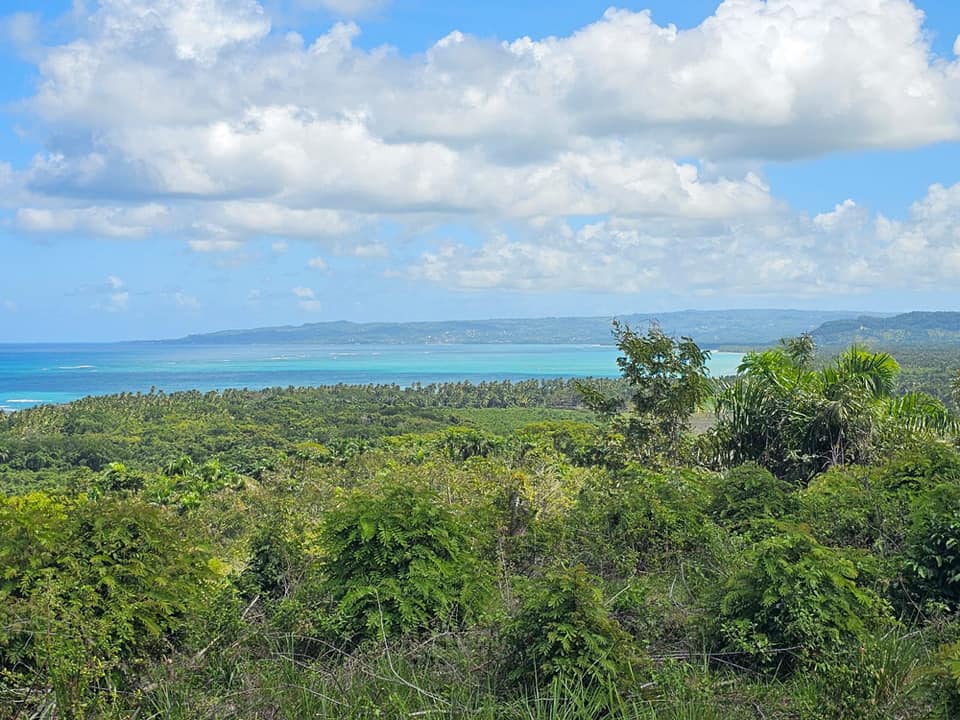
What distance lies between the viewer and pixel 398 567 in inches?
225

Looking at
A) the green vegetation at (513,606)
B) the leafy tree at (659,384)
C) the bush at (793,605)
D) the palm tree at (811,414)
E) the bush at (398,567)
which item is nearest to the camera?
the green vegetation at (513,606)

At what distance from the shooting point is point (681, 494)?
8.12 meters

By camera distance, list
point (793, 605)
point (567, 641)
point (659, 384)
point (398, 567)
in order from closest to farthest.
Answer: point (567, 641)
point (793, 605)
point (398, 567)
point (659, 384)

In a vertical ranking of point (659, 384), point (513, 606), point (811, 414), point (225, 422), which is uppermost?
point (659, 384)

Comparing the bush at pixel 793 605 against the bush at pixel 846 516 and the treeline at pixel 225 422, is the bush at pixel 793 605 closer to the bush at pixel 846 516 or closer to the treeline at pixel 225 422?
the bush at pixel 846 516

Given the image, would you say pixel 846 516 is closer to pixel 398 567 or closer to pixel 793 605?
pixel 793 605

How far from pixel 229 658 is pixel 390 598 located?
1.04 m

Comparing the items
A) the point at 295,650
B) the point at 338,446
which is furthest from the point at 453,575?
the point at 338,446

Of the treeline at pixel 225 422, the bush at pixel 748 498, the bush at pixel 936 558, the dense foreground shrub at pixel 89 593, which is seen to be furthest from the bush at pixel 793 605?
the treeline at pixel 225 422

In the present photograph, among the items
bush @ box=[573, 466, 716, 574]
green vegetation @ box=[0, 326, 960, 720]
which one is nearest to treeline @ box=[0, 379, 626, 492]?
bush @ box=[573, 466, 716, 574]

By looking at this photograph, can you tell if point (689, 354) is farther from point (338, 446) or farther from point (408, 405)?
point (408, 405)

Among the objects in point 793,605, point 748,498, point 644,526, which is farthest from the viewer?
point 748,498

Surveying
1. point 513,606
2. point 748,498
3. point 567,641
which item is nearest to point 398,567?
point 513,606

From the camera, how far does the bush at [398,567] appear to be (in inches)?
213
